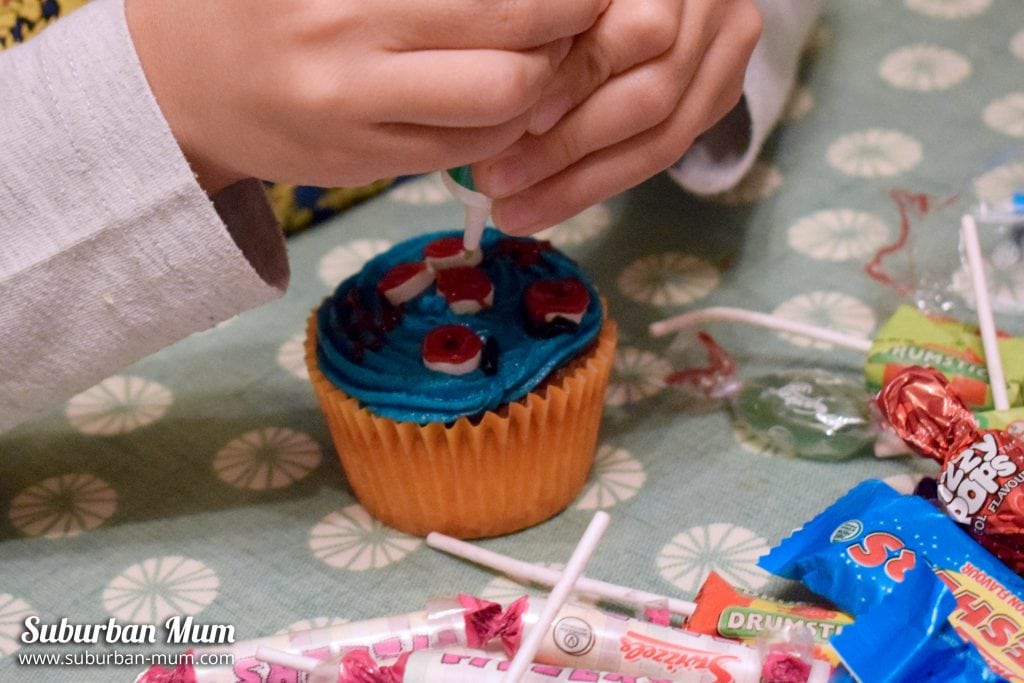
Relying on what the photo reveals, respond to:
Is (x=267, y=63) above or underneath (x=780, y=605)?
above

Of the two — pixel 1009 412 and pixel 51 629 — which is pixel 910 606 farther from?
pixel 51 629

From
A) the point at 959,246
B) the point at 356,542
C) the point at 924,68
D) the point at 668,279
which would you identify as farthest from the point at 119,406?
the point at 924,68

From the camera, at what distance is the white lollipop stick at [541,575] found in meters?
0.58

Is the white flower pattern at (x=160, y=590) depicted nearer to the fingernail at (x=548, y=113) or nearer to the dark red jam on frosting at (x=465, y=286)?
the dark red jam on frosting at (x=465, y=286)

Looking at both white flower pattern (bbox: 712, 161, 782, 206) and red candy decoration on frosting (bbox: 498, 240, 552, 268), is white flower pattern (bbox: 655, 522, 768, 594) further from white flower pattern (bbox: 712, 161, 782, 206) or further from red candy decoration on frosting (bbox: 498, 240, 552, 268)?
white flower pattern (bbox: 712, 161, 782, 206)

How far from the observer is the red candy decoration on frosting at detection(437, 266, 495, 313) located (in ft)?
2.18

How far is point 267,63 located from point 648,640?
0.34 meters

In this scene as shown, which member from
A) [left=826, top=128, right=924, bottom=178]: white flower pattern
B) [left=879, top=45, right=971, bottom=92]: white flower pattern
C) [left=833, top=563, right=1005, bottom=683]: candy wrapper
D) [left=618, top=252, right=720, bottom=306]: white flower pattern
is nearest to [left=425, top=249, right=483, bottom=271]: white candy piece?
[left=618, top=252, right=720, bottom=306]: white flower pattern

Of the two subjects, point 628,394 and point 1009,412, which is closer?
point 1009,412

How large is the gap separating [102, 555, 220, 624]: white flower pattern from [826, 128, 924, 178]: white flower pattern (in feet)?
2.23

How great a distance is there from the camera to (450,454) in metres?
0.63

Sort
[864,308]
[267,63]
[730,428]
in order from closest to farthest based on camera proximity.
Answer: [267,63]
[730,428]
[864,308]

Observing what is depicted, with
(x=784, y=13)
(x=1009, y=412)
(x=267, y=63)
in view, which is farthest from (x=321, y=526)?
(x=784, y=13)

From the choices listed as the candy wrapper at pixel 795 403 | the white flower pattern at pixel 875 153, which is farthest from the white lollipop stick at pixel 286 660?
the white flower pattern at pixel 875 153
